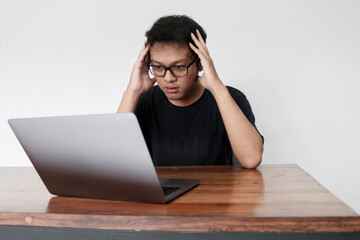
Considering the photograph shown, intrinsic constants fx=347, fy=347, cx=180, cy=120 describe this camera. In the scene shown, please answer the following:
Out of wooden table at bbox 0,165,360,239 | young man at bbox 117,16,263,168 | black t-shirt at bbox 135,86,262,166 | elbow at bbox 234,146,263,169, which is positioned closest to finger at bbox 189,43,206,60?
young man at bbox 117,16,263,168

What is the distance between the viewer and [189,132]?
1.59 metres

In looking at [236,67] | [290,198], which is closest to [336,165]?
[236,67]

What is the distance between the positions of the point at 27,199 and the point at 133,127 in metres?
0.37

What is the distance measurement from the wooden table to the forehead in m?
0.63

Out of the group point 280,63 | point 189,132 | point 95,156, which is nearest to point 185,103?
point 189,132

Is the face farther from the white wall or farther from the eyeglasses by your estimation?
the white wall

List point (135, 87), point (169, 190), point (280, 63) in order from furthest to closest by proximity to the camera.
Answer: point (280, 63)
point (135, 87)
point (169, 190)

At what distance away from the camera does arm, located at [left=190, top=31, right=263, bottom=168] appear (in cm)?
118

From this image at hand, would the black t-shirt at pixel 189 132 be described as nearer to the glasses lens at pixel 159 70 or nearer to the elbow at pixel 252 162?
the glasses lens at pixel 159 70

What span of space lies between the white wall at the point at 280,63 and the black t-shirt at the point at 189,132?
0.55 meters

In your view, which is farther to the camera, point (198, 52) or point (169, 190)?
point (198, 52)

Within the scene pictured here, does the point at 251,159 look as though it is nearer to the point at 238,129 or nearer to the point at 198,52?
the point at 238,129

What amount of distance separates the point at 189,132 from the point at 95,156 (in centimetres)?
Result: 89

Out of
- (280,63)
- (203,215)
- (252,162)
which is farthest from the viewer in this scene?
(280,63)
